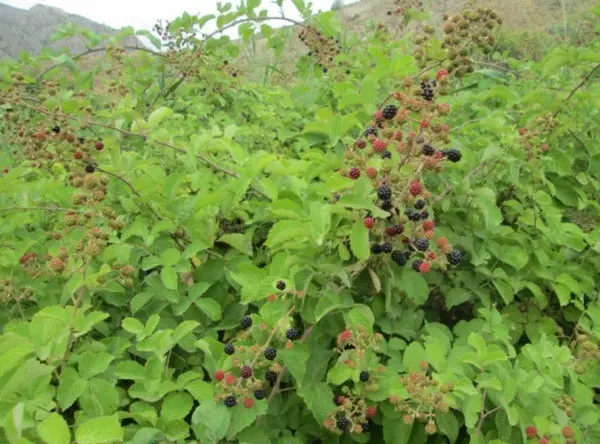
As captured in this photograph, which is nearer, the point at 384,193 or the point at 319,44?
the point at 384,193

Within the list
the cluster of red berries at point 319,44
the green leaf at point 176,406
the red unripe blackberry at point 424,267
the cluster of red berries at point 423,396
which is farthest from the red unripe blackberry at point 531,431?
the cluster of red berries at point 319,44

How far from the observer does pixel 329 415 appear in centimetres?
166

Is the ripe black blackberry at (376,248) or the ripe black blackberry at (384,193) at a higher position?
the ripe black blackberry at (384,193)

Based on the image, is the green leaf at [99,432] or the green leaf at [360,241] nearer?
the green leaf at [99,432]

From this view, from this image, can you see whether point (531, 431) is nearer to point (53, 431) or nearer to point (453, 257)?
point (453, 257)

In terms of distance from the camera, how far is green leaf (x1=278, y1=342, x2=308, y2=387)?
64.2 inches

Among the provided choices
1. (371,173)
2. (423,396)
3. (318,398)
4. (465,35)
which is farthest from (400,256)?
(465,35)

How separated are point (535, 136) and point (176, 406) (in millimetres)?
1876

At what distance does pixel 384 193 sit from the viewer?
1584 millimetres

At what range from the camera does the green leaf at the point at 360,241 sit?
61.0 inches

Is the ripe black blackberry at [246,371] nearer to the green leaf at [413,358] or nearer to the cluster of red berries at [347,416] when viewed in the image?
the cluster of red berries at [347,416]

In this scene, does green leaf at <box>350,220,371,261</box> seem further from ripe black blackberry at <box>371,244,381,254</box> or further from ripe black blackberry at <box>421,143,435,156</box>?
ripe black blackberry at <box>421,143,435,156</box>

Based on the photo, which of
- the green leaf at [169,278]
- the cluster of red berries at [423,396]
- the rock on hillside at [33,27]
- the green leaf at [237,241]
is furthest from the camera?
the rock on hillside at [33,27]

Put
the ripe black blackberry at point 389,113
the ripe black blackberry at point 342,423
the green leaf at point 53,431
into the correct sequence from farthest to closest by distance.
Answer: the ripe black blackberry at point 389,113 < the ripe black blackberry at point 342,423 < the green leaf at point 53,431
